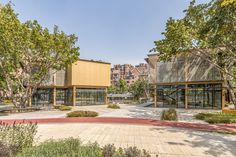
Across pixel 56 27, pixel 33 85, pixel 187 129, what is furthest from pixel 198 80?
pixel 33 85

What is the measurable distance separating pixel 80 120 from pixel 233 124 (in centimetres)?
1283

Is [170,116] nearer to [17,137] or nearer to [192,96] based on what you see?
[17,137]

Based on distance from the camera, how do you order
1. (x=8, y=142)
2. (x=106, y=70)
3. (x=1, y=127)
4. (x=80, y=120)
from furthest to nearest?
(x=106, y=70), (x=80, y=120), (x=1, y=127), (x=8, y=142)

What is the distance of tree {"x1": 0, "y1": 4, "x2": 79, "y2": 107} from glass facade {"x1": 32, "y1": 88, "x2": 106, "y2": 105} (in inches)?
338

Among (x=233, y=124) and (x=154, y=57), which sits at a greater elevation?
(x=154, y=57)

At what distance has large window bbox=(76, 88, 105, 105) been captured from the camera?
32.3 m

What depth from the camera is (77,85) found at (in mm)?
30750

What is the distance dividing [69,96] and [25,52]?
1343cm

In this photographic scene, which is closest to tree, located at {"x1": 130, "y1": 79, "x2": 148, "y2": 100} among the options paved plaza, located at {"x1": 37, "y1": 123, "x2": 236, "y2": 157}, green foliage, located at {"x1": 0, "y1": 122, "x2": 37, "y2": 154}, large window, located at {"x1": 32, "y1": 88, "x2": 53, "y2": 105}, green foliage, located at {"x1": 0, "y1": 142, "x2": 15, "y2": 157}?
large window, located at {"x1": 32, "y1": 88, "x2": 53, "y2": 105}

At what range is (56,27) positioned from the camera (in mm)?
23812

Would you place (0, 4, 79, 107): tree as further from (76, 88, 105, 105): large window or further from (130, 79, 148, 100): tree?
(130, 79, 148, 100): tree

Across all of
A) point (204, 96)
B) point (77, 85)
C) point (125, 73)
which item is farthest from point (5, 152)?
point (125, 73)

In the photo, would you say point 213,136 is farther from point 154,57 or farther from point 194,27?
point 154,57

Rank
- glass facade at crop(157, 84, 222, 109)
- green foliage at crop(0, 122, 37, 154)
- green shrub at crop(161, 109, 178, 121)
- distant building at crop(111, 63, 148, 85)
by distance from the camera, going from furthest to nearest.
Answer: distant building at crop(111, 63, 148, 85) → glass facade at crop(157, 84, 222, 109) → green shrub at crop(161, 109, 178, 121) → green foliage at crop(0, 122, 37, 154)
